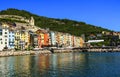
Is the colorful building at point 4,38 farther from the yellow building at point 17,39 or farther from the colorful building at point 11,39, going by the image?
the yellow building at point 17,39

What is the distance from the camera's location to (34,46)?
604 ft

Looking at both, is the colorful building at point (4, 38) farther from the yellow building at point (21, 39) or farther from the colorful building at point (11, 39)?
the yellow building at point (21, 39)

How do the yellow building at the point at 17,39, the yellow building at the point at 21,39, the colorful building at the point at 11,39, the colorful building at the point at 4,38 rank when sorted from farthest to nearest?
1. the yellow building at the point at 21,39
2. the yellow building at the point at 17,39
3. the colorful building at the point at 11,39
4. the colorful building at the point at 4,38

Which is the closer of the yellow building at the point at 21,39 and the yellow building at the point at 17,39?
the yellow building at the point at 17,39

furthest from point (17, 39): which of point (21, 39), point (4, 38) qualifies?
point (4, 38)

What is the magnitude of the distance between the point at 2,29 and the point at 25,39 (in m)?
25.1

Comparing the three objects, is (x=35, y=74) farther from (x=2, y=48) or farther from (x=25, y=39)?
(x=25, y=39)

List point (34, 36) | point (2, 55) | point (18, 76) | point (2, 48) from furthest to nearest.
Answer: point (34, 36)
point (2, 48)
point (2, 55)
point (18, 76)

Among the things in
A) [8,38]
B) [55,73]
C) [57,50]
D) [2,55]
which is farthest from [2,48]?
[55,73]

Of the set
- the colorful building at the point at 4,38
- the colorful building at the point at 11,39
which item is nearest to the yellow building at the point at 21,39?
the colorful building at the point at 11,39

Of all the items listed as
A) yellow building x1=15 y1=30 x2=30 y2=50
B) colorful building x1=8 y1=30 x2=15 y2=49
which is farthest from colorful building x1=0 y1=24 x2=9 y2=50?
yellow building x1=15 y1=30 x2=30 y2=50

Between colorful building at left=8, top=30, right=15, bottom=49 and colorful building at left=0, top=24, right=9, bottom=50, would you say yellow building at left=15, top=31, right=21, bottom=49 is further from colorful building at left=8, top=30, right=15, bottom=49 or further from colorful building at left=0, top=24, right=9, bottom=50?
colorful building at left=0, top=24, right=9, bottom=50

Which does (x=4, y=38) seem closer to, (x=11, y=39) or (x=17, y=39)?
(x=11, y=39)

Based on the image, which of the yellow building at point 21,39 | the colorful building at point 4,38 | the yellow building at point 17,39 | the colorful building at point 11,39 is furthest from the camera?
the yellow building at point 21,39
